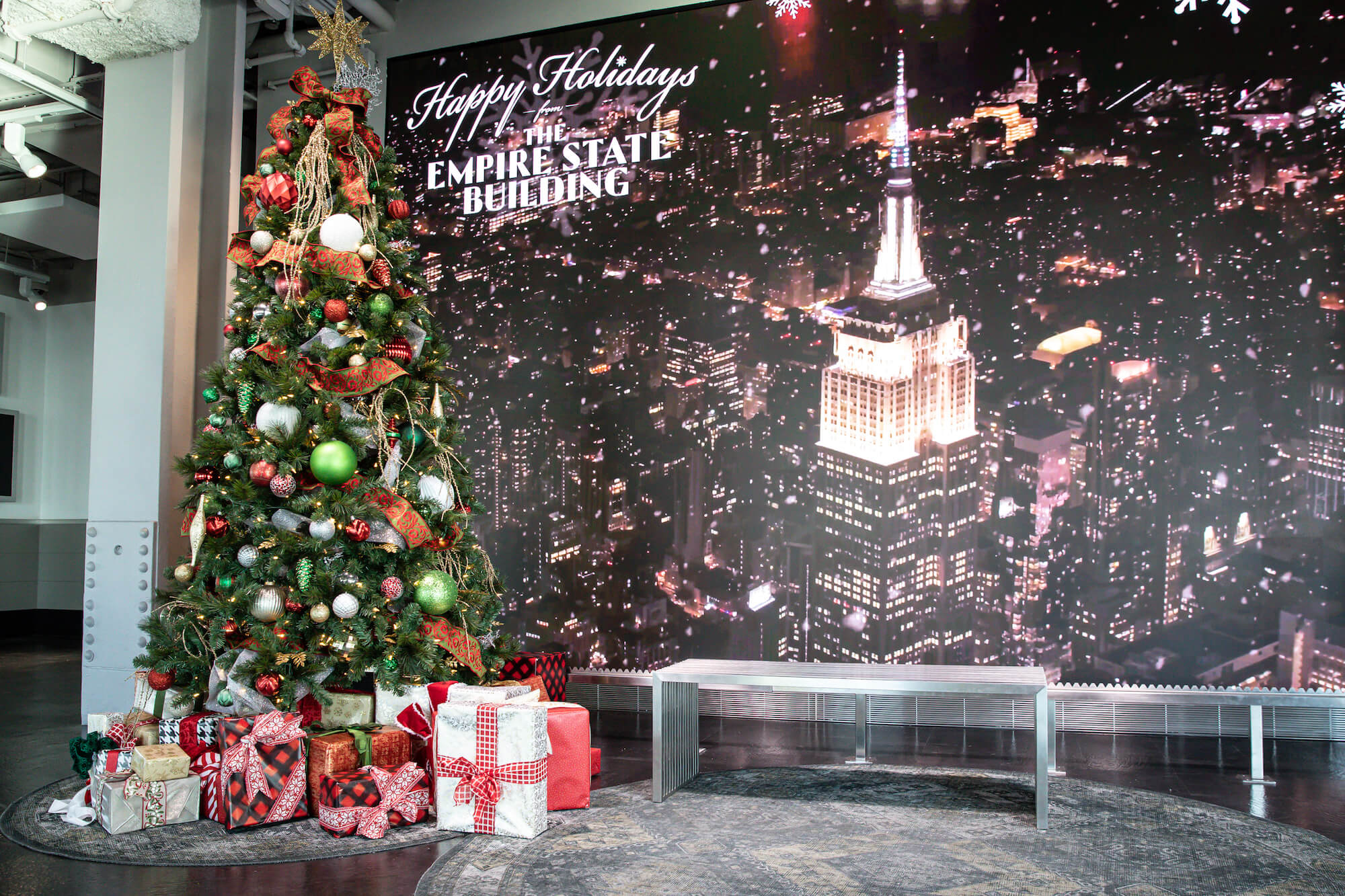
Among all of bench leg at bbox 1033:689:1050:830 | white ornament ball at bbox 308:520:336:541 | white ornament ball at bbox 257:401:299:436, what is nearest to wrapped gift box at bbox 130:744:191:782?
white ornament ball at bbox 308:520:336:541

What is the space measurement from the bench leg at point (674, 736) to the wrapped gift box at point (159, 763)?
1.61 m

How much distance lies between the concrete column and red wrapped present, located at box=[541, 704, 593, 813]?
106 inches

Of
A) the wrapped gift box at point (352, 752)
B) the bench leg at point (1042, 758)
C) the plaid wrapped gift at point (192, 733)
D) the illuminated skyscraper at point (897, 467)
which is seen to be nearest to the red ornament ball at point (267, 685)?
the plaid wrapped gift at point (192, 733)

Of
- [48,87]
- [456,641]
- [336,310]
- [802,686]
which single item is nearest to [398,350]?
[336,310]

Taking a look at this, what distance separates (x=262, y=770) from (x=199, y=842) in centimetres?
27

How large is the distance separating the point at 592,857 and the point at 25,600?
32.9ft

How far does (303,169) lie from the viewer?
13.4 feet

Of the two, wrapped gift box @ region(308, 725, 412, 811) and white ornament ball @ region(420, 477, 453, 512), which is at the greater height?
white ornament ball @ region(420, 477, 453, 512)

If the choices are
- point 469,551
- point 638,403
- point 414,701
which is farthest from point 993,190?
point 414,701

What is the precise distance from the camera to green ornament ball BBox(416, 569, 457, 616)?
3875mm

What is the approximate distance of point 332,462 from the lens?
148 inches

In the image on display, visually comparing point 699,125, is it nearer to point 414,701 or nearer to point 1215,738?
point 414,701

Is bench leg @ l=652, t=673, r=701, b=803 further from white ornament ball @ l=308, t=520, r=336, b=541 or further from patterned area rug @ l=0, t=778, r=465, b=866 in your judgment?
white ornament ball @ l=308, t=520, r=336, b=541

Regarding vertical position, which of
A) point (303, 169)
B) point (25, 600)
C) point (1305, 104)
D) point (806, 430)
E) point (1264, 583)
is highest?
point (1305, 104)
